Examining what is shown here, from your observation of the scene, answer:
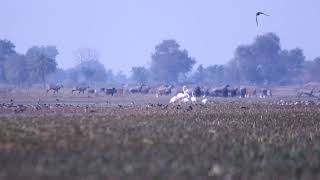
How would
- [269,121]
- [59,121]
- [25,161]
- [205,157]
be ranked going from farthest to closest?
[269,121], [59,121], [205,157], [25,161]

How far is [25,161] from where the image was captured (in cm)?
1457

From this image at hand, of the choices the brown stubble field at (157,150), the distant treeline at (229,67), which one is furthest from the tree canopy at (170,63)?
the brown stubble field at (157,150)

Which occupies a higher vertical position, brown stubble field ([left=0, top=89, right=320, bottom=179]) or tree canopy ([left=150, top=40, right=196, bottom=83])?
tree canopy ([left=150, top=40, right=196, bottom=83])

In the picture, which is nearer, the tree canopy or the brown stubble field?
the brown stubble field

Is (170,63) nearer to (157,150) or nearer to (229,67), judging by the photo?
(229,67)

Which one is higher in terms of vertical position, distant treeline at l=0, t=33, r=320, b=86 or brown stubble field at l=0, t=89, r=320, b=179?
distant treeline at l=0, t=33, r=320, b=86

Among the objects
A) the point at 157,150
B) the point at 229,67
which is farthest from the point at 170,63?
the point at 157,150

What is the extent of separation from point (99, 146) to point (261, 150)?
429 centimetres

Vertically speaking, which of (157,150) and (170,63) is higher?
(170,63)

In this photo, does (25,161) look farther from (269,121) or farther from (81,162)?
(269,121)

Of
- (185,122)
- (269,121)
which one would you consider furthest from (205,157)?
(269,121)

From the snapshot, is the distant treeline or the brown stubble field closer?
the brown stubble field

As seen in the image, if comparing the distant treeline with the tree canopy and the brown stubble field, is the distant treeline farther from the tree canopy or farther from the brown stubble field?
the brown stubble field

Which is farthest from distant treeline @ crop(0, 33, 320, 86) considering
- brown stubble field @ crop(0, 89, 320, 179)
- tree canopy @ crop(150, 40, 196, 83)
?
brown stubble field @ crop(0, 89, 320, 179)
